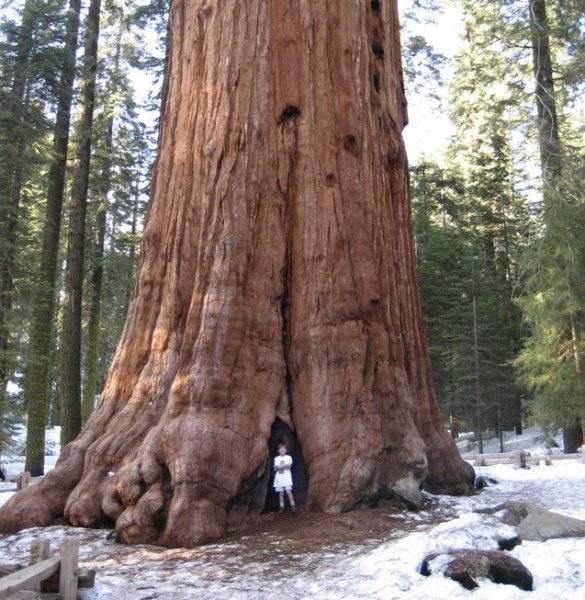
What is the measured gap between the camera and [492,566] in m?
4.84

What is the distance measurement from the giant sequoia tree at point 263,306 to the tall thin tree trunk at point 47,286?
7.89 meters

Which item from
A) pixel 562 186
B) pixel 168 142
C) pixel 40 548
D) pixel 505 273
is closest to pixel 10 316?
pixel 168 142

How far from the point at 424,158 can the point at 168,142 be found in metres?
31.8

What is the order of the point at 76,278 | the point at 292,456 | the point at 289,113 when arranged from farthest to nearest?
the point at 76,278 < the point at 289,113 < the point at 292,456

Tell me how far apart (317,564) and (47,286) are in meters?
12.2

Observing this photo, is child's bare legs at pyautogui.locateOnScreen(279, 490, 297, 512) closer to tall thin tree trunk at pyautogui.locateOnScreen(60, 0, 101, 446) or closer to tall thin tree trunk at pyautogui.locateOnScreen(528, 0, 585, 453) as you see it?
tall thin tree trunk at pyautogui.locateOnScreen(60, 0, 101, 446)

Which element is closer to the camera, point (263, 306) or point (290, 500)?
point (290, 500)

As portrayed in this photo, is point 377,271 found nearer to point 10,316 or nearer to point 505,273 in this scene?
point 10,316

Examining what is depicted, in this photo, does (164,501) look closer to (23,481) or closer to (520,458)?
(23,481)

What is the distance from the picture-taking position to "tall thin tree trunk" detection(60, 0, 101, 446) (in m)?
16.1

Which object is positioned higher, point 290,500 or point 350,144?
point 350,144

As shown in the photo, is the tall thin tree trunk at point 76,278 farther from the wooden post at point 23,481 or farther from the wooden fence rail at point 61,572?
the wooden fence rail at point 61,572

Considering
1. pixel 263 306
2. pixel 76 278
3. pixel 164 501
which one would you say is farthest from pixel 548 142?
pixel 164 501

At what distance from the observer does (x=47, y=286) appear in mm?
15859
